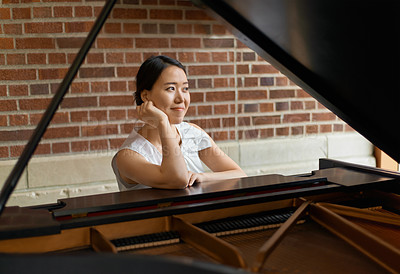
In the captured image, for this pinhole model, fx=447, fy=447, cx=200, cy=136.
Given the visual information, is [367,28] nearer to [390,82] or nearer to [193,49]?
[390,82]

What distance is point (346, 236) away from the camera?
131 cm

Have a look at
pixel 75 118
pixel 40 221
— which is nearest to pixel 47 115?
pixel 40 221

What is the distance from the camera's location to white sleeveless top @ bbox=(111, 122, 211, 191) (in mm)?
2010

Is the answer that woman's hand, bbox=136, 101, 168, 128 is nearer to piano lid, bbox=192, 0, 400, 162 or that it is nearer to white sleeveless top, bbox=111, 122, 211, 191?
white sleeveless top, bbox=111, 122, 211, 191

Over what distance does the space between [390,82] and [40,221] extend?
1.04m

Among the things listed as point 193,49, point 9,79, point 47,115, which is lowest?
point 47,115

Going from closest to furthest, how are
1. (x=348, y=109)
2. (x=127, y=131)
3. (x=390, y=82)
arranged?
(x=390, y=82)
(x=348, y=109)
(x=127, y=131)

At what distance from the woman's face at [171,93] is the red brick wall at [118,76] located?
3.13ft

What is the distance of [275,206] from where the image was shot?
1.49m

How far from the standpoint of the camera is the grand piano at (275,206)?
1.10m

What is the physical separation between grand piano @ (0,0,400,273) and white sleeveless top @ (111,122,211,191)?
520 mm

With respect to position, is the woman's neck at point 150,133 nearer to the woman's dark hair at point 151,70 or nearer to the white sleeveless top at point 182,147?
the white sleeveless top at point 182,147

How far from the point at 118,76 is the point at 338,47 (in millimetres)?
1934

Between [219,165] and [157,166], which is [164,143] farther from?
[219,165]
